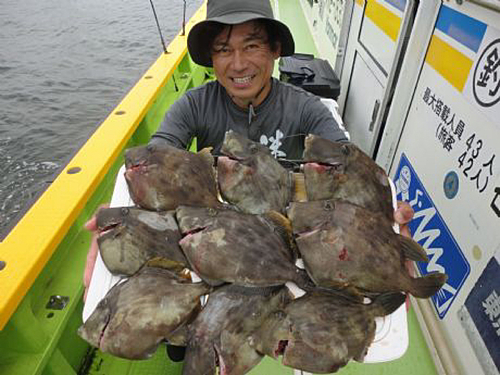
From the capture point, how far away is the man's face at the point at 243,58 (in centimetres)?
169

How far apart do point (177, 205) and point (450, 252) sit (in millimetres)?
1314

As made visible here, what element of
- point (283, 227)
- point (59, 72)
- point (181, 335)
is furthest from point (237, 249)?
point (59, 72)

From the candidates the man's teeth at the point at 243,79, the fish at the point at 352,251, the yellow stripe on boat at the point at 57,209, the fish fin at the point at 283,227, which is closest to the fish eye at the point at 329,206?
the fish at the point at 352,251

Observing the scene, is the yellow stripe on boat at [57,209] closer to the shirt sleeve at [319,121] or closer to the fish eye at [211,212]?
the fish eye at [211,212]

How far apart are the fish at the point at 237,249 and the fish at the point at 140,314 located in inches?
3.6

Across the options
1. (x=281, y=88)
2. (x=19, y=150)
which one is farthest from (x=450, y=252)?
(x=19, y=150)

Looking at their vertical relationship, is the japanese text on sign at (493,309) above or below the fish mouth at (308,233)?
below

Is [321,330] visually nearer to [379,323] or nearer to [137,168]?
[379,323]

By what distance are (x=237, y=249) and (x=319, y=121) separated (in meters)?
1.14

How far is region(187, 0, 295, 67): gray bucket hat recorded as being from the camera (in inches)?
61.3

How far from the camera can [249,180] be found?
1.34 m

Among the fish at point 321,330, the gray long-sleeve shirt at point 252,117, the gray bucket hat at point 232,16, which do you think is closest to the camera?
the fish at point 321,330

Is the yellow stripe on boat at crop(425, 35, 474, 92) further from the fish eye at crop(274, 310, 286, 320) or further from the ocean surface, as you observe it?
the ocean surface

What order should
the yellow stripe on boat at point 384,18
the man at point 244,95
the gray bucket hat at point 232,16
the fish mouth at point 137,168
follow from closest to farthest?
the fish mouth at point 137,168 → the gray bucket hat at point 232,16 → the man at point 244,95 → the yellow stripe on boat at point 384,18
